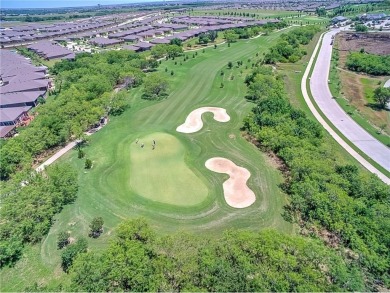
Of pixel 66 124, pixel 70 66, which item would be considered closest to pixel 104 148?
pixel 66 124

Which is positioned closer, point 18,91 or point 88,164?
point 88,164

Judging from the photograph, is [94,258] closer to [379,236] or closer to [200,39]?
[379,236]

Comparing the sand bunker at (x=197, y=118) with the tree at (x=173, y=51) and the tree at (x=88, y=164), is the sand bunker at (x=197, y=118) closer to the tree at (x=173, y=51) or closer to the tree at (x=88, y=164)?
the tree at (x=88, y=164)

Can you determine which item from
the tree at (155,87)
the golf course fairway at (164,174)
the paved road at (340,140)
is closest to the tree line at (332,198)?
the paved road at (340,140)

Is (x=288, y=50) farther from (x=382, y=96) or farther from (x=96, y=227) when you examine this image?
(x=96, y=227)

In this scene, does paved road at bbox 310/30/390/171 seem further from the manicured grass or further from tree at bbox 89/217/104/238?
tree at bbox 89/217/104/238

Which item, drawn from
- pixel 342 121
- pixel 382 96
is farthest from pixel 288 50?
pixel 342 121

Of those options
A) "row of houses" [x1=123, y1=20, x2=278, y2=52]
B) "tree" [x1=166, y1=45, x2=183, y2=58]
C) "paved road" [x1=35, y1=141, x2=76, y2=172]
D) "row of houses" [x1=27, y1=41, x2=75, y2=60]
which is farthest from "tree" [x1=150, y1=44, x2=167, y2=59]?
"paved road" [x1=35, y1=141, x2=76, y2=172]
